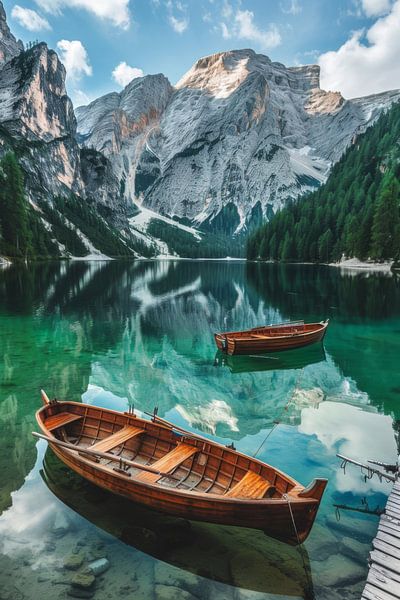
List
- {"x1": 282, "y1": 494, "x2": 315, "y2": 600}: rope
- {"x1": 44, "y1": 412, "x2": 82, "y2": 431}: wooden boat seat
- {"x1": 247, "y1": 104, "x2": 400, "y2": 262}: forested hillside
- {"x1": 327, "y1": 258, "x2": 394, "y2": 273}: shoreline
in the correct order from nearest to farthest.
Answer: {"x1": 282, "y1": 494, "x2": 315, "y2": 600}: rope
{"x1": 44, "y1": 412, "x2": 82, "y2": 431}: wooden boat seat
{"x1": 247, "y1": 104, "x2": 400, "y2": 262}: forested hillside
{"x1": 327, "y1": 258, "x2": 394, "y2": 273}: shoreline

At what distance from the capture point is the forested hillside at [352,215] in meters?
99.6

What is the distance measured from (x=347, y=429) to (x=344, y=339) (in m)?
18.0

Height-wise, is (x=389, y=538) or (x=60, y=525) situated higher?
(x=389, y=538)

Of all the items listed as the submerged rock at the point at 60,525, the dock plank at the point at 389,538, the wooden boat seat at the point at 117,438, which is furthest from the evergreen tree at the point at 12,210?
the dock plank at the point at 389,538

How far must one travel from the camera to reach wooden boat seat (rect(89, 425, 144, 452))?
10.9 meters

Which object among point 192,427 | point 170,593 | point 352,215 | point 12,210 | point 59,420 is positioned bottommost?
point 192,427

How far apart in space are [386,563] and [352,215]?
446ft

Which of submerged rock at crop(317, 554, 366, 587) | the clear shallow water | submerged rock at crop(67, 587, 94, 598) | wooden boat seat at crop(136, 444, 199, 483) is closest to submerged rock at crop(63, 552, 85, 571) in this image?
the clear shallow water

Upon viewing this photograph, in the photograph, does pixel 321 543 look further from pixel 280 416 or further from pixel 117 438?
pixel 280 416

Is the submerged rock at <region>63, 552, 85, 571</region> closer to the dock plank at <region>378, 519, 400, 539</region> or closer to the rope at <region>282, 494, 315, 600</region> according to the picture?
the rope at <region>282, 494, 315, 600</region>

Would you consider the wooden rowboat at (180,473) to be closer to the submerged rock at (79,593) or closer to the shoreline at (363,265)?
the submerged rock at (79,593)

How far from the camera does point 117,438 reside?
11.5 meters

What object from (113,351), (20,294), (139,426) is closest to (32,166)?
(20,294)

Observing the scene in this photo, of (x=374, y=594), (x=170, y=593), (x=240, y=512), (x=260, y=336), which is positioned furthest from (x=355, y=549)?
(x=260, y=336)
